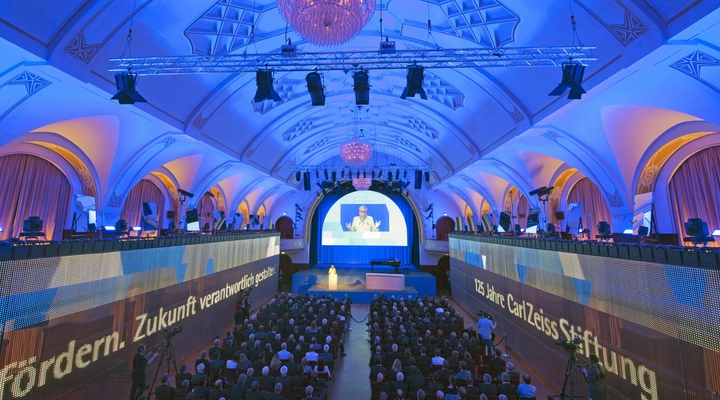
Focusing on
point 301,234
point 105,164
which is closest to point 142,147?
point 105,164

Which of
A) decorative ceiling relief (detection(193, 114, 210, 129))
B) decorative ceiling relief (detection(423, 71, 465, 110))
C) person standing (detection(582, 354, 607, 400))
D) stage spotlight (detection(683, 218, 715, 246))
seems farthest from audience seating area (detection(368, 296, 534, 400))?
decorative ceiling relief (detection(193, 114, 210, 129))

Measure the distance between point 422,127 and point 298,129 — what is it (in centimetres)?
676

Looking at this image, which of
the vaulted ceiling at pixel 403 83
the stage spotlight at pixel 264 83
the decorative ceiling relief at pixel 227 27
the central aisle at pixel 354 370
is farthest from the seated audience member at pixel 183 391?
the decorative ceiling relief at pixel 227 27

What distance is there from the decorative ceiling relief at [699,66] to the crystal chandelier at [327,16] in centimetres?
648

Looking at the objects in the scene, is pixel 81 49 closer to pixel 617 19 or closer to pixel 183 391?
pixel 183 391

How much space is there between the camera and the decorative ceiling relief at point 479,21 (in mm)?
8789

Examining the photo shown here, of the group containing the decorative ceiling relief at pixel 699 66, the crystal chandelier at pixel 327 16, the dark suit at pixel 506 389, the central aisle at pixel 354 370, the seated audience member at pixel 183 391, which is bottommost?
the central aisle at pixel 354 370

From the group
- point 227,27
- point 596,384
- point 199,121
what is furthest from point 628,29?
point 199,121

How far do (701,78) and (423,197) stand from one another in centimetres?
2256

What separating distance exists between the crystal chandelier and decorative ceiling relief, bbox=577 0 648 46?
5040 millimetres

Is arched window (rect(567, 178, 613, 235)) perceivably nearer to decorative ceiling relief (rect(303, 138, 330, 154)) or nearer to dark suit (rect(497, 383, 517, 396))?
dark suit (rect(497, 383, 517, 396))

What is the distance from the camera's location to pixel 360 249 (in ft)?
99.9

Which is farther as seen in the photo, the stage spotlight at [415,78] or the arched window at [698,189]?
the arched window at [698,189]

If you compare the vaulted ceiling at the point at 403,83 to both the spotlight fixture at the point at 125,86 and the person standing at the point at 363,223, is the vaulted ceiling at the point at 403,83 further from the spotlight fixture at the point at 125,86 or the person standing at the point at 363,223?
the person standing at the point at 363,223
